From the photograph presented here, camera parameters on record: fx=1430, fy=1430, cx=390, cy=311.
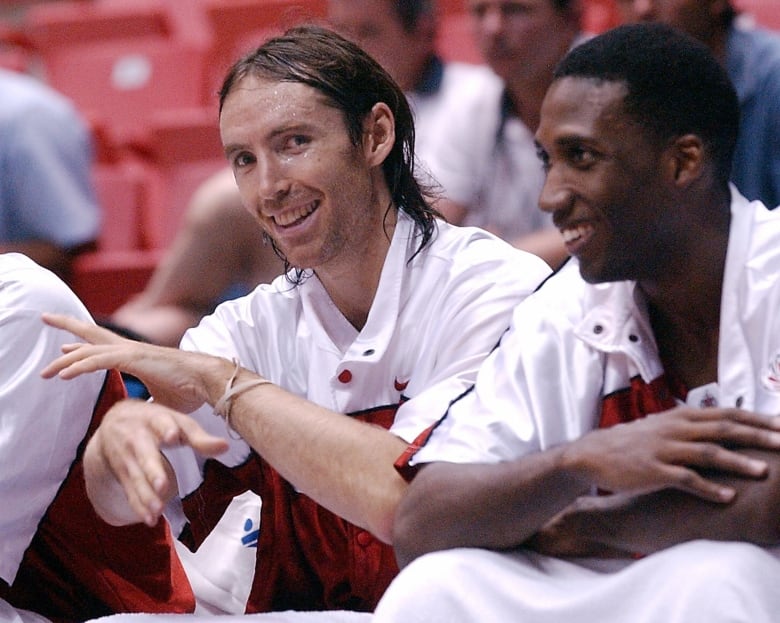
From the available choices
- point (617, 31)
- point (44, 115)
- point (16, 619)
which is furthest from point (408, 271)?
point (44, 115)

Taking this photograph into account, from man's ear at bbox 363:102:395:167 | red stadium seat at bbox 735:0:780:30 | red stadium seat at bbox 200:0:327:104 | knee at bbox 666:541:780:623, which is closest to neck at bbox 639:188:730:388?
knee at bbox 666:541:780:623

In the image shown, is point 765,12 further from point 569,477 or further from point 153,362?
point 569,477

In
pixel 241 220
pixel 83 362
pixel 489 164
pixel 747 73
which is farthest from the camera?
pixel 241 220

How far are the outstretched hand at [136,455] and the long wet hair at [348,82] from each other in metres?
0.47

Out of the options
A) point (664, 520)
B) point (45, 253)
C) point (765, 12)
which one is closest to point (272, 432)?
point (664, 520)

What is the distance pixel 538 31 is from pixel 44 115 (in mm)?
1606

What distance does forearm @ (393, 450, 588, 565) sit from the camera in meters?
1.81

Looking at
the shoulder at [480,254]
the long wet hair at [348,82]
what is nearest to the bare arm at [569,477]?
the shoulder at [480,254]

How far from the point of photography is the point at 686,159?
2.00m

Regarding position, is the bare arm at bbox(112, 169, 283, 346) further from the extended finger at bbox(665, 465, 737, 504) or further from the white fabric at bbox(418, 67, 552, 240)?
the extended finger at bbox(665, 465, 737, 504)

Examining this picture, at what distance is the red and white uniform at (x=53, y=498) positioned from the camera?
7.15 feet

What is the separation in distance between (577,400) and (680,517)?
271mm

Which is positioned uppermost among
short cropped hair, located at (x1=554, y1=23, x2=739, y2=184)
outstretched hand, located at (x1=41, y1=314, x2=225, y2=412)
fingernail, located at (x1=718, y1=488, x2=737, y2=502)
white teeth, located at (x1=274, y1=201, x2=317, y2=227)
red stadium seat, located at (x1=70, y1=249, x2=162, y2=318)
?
short cropped hair, located at (x1=554, y1=23, x2=739, y2=184)

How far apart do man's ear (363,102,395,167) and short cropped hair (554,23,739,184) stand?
0.42 metres
